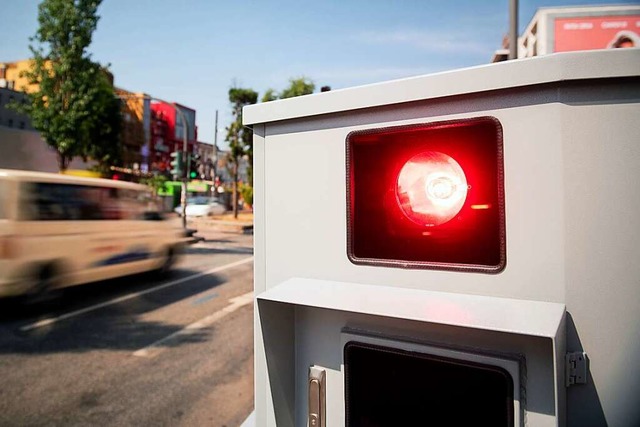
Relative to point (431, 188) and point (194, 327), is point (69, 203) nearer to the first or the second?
point (194, 327)

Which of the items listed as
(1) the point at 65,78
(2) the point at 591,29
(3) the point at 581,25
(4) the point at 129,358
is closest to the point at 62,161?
(1) the point at 65,78

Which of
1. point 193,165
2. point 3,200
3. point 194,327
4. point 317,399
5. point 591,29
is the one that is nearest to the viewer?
point 317,399

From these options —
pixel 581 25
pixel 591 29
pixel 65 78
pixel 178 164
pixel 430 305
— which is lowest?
pixel 430 305

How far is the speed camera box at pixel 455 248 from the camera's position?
97cm

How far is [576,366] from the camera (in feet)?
3.26

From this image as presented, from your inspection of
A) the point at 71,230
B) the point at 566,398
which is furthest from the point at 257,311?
the point at 71,230

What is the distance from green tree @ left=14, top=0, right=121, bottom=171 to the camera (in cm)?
2088

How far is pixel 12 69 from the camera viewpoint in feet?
125

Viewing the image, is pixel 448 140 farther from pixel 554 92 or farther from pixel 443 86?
pixel 554 92

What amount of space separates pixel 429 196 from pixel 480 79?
0.35 metres

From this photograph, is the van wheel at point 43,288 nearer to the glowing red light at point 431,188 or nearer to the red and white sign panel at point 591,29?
the glowing red light at point 431,188

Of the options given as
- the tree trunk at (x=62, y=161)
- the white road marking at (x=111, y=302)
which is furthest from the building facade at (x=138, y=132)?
the white road marking at (x=111, y=302)

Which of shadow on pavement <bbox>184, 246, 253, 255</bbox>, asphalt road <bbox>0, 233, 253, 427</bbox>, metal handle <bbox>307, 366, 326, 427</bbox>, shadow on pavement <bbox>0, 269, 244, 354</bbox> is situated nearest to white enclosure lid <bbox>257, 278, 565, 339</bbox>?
metal handle <bbox>307, 366, 326, 427</bbox>

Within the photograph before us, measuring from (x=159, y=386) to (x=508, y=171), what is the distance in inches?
138
